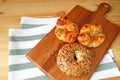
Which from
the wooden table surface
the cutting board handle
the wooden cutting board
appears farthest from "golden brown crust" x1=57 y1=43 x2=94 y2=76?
the cutting board handle

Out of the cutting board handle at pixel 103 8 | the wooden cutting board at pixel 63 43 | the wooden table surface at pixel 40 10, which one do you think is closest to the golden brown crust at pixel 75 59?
the wooden cutting board at pixel 63 43

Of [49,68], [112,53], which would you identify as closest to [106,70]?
[112,53]

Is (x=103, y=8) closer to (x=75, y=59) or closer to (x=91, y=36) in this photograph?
(x=91, y=36)

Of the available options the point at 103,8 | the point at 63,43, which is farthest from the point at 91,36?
the point at 103,8

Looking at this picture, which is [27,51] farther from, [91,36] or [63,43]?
[91,36]

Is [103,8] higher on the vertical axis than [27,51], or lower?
higher

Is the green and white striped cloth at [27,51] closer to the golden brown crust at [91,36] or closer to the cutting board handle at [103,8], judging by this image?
the golden brown crust at [91,36]

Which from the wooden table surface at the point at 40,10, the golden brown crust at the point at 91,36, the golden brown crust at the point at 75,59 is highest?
the wooden table surface at the point at 40,10

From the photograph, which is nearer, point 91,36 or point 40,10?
point 91,36
